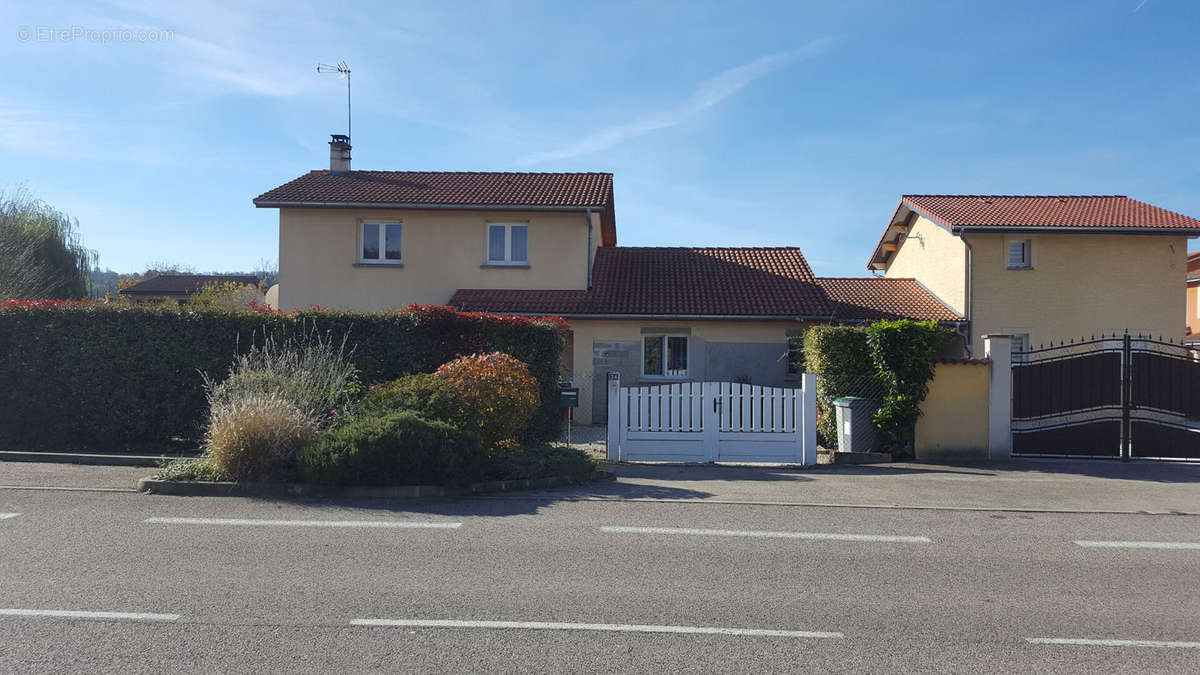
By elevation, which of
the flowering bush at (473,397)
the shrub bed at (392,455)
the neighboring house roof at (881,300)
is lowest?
the shrub bed at (392,455)

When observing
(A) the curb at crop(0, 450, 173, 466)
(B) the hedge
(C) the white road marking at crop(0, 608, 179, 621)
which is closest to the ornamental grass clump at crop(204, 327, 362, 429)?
(B) the hedge

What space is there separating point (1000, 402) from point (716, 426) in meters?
4.45

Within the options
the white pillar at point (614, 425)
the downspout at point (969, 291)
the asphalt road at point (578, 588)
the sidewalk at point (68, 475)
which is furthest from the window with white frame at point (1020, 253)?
the sidewalk at point (68, 475)

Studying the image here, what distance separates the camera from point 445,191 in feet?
72.7

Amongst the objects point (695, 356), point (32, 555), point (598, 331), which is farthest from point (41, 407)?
point (695, 356)

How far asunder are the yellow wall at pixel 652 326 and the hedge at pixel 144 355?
22.7 ft

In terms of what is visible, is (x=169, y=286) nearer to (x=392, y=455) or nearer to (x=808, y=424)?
(x=392, y=455)

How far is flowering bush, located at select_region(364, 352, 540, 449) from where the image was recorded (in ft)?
35.0

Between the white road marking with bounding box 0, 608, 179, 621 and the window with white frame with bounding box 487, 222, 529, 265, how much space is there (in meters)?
17.0

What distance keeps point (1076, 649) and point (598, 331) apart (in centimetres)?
1590

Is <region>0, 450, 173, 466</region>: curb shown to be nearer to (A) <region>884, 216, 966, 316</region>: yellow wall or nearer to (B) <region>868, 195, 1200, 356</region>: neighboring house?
(B) <region>868, 195, 1200, 356</region>: neighboring house

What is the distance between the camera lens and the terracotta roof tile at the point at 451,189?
838 inches

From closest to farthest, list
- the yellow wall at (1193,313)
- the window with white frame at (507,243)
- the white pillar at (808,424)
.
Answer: the white pillar at (808,424) → the window with white frame at (507,243) → the yellow wall at (1193,313)

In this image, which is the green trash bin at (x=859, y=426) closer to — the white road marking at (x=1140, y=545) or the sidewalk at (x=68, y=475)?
the white road marking at (x=1140, y=545)
